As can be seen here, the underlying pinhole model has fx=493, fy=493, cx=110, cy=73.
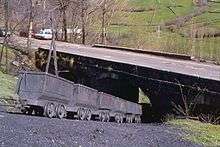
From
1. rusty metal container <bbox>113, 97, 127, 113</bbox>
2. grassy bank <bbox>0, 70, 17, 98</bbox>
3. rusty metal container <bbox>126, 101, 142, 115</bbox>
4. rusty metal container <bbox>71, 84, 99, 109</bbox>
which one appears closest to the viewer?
rusty metal container <bbox>71, 84, 99, 109</bbox>

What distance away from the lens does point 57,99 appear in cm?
1688

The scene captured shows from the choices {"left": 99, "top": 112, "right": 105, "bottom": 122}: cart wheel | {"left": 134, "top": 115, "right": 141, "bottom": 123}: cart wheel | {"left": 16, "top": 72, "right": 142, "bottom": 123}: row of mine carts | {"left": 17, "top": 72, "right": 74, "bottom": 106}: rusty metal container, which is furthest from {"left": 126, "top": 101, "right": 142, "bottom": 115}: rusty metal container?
{"left": 17, "top": 72, "right": 74, "bottom": 106}: rusty metal container

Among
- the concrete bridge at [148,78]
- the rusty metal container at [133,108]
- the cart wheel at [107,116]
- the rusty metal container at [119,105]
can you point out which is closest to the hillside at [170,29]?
the concrete bridge at [148,78]

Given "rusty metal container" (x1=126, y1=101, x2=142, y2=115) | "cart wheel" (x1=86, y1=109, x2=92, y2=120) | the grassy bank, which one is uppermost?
the grassy bank

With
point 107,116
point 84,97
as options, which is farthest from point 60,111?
point 107,116

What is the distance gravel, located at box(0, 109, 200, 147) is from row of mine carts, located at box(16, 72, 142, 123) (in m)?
2.29

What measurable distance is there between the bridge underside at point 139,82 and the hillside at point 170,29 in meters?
7.43

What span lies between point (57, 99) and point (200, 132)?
520 cm

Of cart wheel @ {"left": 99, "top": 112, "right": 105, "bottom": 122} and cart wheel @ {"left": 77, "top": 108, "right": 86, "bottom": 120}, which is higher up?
A: cart wheel @ {"left": 77, "top": 108, "right": 86, "bottom": 120}

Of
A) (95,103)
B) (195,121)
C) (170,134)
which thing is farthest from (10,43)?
(170,134)

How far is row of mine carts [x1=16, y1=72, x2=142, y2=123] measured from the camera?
16234mm

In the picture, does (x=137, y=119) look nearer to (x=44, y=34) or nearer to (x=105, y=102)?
(x=105, y=102)

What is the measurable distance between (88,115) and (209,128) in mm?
5128

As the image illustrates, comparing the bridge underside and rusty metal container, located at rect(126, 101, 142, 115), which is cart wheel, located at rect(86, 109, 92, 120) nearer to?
the bridge underside
